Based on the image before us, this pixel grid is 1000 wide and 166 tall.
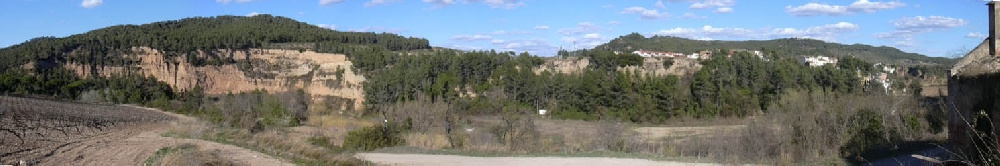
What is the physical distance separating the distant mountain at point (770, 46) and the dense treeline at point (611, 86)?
28734 millimetres

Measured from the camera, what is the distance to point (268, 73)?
251ft

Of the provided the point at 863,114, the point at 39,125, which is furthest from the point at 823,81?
the point at 39,125

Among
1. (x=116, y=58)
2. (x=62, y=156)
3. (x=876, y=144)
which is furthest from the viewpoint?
(x=116, y=58)

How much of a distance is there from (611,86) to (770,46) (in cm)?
5201

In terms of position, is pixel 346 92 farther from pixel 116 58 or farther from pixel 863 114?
pixel 863 114

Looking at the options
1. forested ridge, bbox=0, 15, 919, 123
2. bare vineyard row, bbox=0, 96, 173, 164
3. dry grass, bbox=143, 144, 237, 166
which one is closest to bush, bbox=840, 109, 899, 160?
dry grass, bbox=143, 144, 237, 166

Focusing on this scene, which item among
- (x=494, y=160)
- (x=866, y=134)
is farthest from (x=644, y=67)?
(x=494, y=160)

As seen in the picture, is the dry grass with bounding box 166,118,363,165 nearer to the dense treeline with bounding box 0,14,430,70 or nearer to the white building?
the dense treeline with bounding box 0,14,430,70

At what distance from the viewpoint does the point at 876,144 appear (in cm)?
2214

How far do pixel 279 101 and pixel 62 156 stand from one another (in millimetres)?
45392

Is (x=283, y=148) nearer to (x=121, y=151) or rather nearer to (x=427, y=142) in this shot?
(x=121, y=151)

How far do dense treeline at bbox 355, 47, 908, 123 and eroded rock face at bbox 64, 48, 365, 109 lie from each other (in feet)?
19.8

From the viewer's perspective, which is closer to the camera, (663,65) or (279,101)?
(279,101)

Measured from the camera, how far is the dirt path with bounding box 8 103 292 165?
14.2 meters
